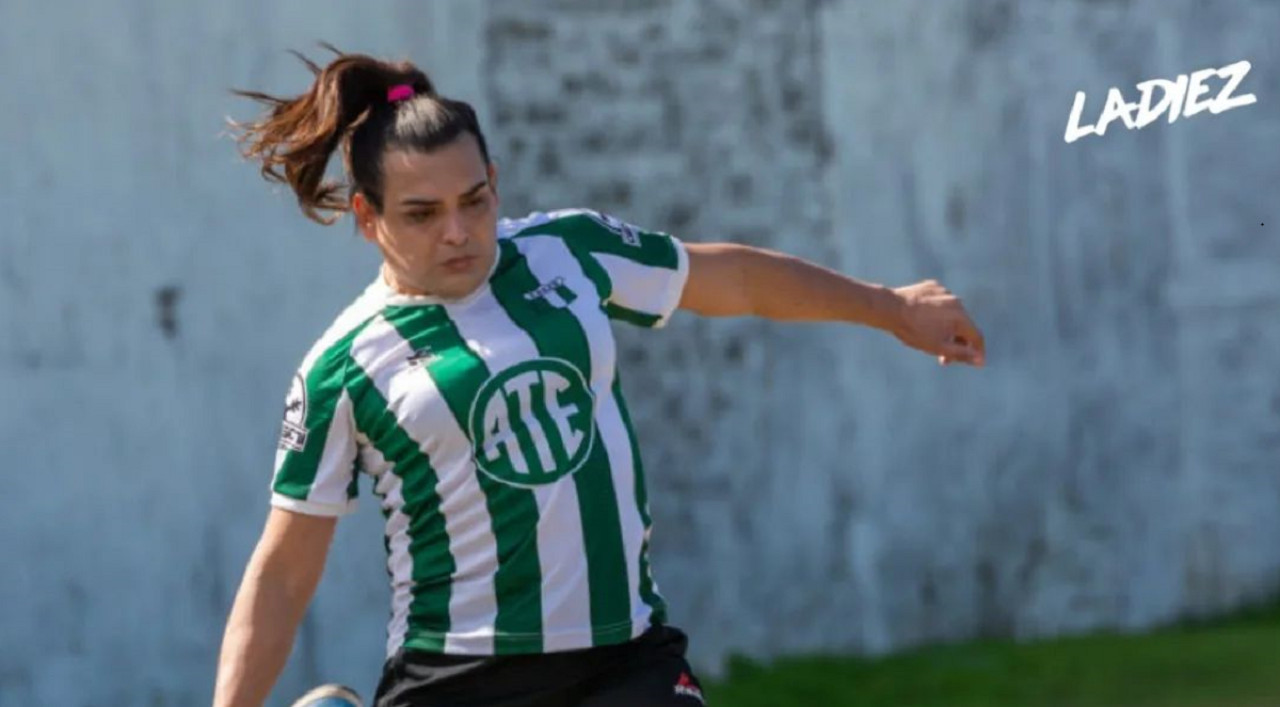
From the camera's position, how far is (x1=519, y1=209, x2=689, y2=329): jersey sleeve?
15.2 ft

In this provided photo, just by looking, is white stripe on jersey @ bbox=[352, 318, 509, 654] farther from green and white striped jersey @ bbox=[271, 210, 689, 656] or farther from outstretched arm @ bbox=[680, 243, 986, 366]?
outstretched arm @ bbox=[680, 243, 986, 366]

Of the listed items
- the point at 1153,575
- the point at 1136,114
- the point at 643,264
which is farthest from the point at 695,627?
the point at 643,264

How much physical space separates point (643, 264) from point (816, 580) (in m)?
3.88

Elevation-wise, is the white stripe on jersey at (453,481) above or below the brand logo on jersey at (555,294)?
below

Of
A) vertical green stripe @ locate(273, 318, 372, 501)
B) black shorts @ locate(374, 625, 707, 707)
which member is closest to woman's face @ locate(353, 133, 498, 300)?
vertical green stripe @ locate(273, 318, 372, 501)

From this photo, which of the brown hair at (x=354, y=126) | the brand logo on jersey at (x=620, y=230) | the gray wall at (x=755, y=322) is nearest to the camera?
the brown hair at (x=354, y=126)

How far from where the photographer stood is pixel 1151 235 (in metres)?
8.89

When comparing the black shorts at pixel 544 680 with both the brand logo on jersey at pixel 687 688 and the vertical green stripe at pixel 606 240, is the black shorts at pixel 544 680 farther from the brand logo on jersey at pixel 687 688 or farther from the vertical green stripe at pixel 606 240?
the vertical green stripe at pixel 606 240

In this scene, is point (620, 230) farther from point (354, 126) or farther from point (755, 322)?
point (755, 322)

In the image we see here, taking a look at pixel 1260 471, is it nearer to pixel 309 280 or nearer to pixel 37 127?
pixel 309 280

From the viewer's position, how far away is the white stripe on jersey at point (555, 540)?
4363 millimetres

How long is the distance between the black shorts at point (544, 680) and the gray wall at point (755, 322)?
131 inches

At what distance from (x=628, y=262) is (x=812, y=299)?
1.32 ft

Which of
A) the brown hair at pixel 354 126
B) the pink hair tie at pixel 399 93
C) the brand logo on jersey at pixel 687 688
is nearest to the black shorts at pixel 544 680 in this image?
the brand logo on jersey at pixel 687 688
